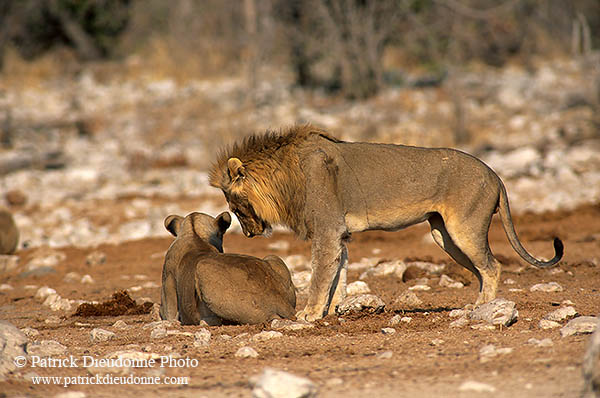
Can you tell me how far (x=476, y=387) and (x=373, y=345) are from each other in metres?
1.53

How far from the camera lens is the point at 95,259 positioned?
39.3 ft

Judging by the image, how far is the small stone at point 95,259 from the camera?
1196 cm

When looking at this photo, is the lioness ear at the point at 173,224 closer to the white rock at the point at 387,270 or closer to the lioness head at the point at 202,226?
the lioness head at the point at 202,226

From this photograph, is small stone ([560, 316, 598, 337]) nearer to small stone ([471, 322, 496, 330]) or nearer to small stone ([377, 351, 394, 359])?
small stone ([471, 322, 496, 330])

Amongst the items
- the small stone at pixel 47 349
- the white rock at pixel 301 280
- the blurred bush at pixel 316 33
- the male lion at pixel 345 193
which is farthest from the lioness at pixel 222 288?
the blurred bush at pixel 316 33

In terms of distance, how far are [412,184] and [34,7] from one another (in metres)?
25.1

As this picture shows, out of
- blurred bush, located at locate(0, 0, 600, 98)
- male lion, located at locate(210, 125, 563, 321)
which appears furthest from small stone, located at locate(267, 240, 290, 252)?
blurred bush, located at locate(0, 0, 600, 98)

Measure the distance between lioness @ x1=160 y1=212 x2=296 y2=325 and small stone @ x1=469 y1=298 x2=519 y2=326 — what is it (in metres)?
1.67

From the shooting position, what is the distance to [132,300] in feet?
29.5

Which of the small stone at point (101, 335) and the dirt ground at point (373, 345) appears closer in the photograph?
the dirt ground at point (373, 345)

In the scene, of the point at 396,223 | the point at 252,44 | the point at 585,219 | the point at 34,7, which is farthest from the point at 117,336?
the point at 34,7

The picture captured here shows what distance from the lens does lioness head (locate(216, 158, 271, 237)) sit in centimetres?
779

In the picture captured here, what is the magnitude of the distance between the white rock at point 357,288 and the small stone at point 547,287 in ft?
5.64

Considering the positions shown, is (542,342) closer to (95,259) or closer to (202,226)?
(202,226)
